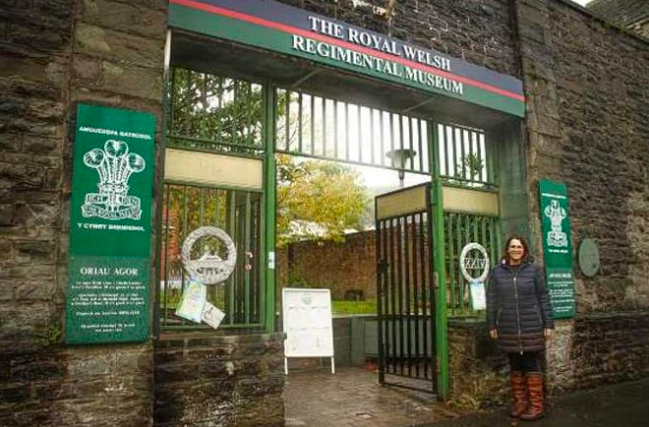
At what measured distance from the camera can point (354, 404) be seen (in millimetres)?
6008

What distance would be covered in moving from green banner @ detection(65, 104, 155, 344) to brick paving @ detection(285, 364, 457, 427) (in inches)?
85.9

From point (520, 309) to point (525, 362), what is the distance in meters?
0.57

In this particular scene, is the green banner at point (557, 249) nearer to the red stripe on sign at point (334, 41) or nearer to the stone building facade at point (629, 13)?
the red stripe on sign at point (334, 41)

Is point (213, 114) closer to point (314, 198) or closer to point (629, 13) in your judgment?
point (314, 198)

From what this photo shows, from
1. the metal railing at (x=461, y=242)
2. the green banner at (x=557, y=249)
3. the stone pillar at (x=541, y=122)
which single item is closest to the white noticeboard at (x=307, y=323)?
the metal railing at (x=461, y=242)

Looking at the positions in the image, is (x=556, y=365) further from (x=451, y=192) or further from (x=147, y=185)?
(x=147, y=185)

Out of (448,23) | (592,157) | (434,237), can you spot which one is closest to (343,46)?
(448,23)

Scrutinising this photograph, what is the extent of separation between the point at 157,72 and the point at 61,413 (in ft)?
8.95

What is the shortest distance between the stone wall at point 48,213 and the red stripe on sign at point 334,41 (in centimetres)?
79

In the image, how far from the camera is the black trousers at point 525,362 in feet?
18.0

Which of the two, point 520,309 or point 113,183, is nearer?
point 113,183

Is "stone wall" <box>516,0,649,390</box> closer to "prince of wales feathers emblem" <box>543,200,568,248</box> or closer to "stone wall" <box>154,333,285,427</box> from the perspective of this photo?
"prince of wales feathers emblem" <box>543,200,568,248</box>

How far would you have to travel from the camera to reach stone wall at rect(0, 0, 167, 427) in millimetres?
3633

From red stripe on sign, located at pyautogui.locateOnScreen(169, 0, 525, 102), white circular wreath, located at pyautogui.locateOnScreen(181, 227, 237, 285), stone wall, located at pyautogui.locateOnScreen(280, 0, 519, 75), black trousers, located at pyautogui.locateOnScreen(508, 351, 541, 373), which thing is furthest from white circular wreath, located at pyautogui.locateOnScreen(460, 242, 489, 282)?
white circular wreath, located at pyautogui.locateOnScreen(181, 227, 237, 285)
